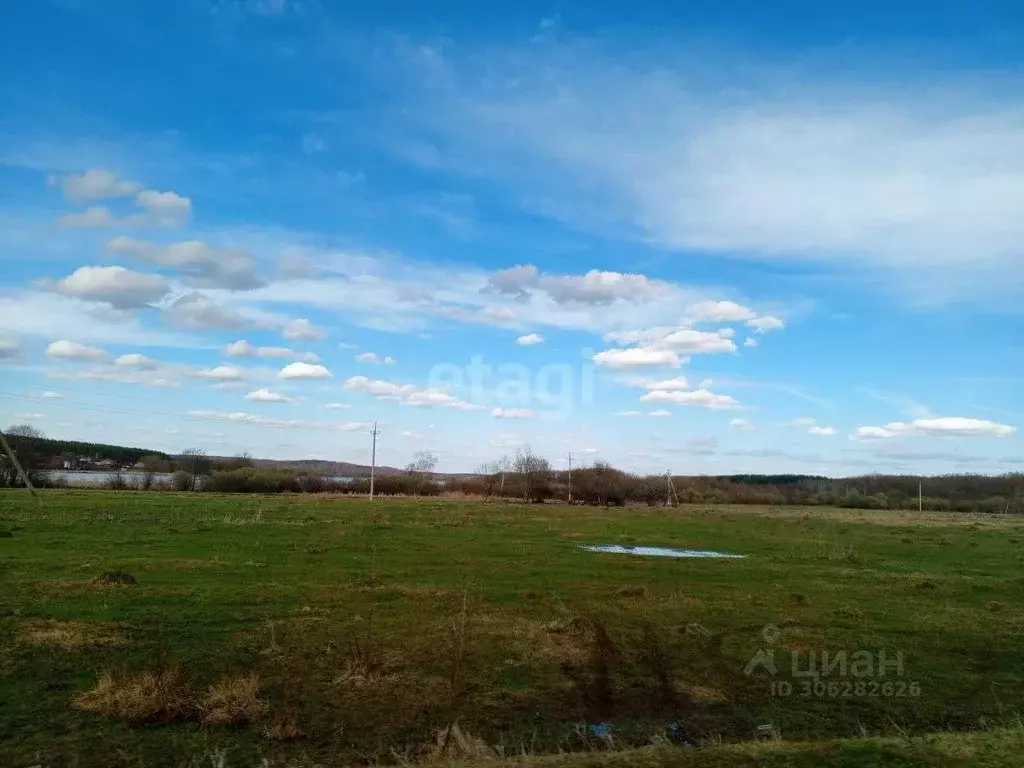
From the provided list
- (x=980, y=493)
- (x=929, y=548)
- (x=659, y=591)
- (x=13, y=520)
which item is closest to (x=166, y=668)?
(x=659, y=591)

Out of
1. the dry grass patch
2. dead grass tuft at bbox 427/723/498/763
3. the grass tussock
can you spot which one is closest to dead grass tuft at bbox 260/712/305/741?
the grass tussock

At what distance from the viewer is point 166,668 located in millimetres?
10469

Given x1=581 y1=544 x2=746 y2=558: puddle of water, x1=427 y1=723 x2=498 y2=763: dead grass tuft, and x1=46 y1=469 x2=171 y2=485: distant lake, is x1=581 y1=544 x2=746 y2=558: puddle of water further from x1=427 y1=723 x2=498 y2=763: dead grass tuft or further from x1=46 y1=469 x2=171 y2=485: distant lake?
x1=46 y1=469 x2=171 y2=485: distant lake

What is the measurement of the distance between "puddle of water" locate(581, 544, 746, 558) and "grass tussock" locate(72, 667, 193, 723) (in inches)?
806

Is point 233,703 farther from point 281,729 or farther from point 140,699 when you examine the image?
point 140,699

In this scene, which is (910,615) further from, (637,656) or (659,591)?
(637,656)

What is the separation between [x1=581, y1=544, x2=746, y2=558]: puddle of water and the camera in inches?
1132

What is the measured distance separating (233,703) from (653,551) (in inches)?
917

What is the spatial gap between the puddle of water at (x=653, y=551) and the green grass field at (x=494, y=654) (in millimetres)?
3269

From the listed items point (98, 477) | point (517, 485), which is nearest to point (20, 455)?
point (98, 477)

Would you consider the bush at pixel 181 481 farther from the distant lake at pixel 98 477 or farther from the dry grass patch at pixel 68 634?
the dry grass patch at pixel 68 634

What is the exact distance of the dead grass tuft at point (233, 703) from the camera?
923cm

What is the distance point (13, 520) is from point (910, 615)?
34.4 m

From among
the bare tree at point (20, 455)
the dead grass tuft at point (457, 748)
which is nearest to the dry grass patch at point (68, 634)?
the dead grass tuft at point (457, 748)
